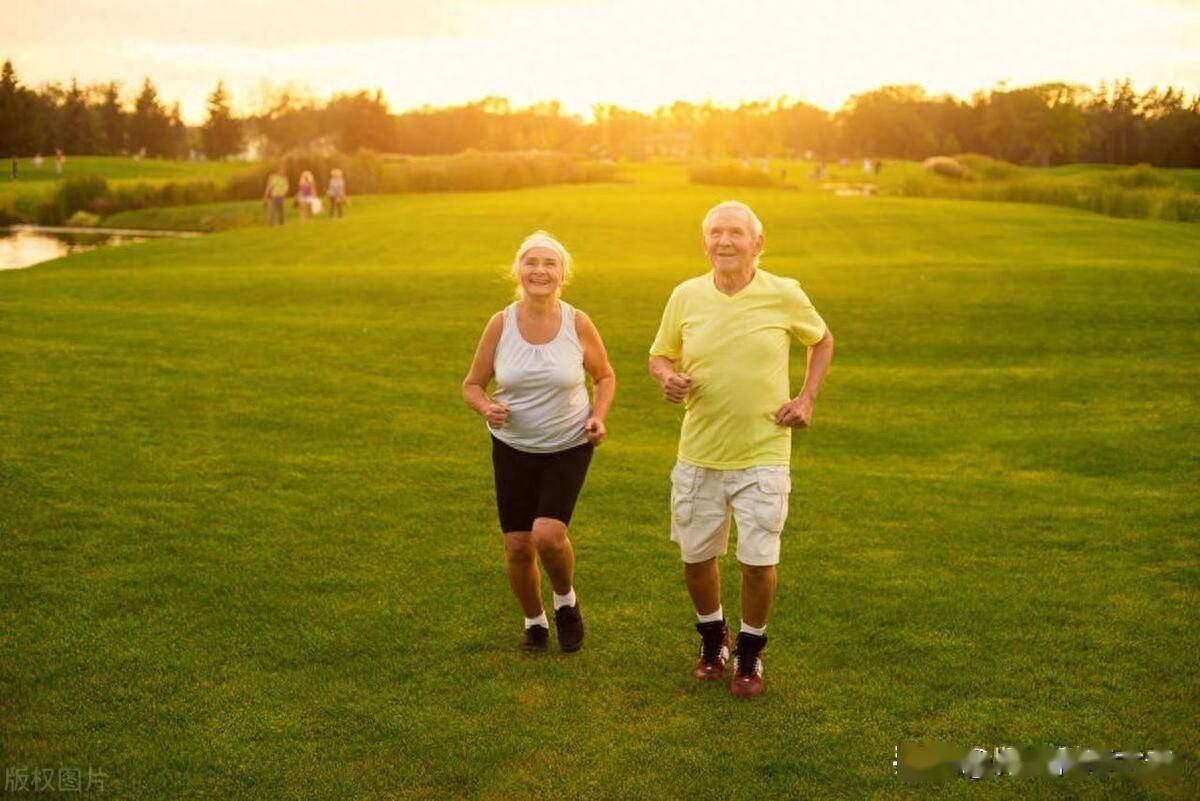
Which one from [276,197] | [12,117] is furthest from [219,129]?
[276,197]

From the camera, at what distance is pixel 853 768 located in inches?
198

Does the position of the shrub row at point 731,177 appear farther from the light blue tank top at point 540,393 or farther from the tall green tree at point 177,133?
the tall green tree at point 177,133

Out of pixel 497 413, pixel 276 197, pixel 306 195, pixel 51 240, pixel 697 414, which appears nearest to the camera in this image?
pixel 697 414

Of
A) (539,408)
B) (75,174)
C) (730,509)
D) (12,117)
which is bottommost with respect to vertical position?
(730,509)

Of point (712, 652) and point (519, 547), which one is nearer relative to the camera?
point (712, 652)

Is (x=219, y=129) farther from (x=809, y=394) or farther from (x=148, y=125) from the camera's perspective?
(x=809, y=394)

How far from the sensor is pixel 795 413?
5.54 m

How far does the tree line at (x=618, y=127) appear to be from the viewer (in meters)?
101

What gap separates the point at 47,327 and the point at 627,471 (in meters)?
11.0

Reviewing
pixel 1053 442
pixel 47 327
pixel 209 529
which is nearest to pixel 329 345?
pixel 47 327

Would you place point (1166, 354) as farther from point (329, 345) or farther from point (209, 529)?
point (209, 529)

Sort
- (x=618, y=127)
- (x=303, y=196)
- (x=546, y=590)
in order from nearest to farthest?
(x=546, y=590) → (x=303, y=196) → (x=618, y=127)

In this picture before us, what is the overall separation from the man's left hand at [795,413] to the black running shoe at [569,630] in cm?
164

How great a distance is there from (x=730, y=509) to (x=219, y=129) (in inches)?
5043
